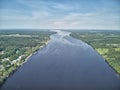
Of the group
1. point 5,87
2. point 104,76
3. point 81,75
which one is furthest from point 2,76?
point 104,76

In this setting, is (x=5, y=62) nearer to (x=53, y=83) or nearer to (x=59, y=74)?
(x=59, y=74)

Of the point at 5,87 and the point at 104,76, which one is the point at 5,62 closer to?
the point at 5,87

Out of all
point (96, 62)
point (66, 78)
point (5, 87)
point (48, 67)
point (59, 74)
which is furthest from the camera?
point (96, 62)

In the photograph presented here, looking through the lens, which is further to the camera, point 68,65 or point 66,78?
point 68,65

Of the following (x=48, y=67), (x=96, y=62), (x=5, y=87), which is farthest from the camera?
(x=96, y=62)

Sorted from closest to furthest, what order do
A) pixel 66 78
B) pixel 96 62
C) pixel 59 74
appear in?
pixel 66 78
pixel 59 74
pixel 96 62

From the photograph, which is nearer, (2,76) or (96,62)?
(2,76)

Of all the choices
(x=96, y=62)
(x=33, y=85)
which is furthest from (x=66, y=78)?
(x=96, y=62)

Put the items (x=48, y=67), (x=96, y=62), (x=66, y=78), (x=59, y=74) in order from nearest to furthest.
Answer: (x=66, y=78), (x=59, y=74), (x=48, y=67), (x=96, y=62)
